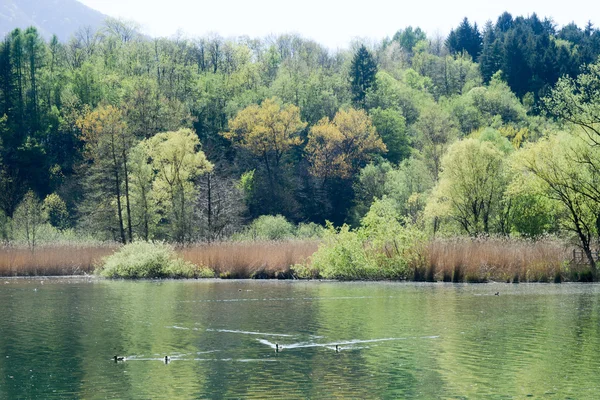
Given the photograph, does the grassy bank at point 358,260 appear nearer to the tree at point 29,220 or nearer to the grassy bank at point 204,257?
the grassy bank at point 204,257

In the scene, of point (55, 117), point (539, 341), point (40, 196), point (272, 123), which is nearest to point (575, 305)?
point (539, 341)

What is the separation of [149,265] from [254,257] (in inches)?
276

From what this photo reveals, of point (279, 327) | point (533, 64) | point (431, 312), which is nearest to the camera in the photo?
point (279, 327)

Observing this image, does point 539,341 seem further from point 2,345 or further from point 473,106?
point 473,106

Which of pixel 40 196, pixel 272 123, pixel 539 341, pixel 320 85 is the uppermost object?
pixel 320 85

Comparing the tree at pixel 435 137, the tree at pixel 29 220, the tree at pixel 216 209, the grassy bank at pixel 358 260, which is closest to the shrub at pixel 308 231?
the tree at pixel 216 209

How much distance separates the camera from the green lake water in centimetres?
1698

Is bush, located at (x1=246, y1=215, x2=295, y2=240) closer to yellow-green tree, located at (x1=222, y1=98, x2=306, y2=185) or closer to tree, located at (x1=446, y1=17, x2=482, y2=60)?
yellow-green tree, located at (x1=222, y1=98, x2=306, y2=185)

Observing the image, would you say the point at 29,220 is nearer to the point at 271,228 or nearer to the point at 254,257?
the point at 271,228

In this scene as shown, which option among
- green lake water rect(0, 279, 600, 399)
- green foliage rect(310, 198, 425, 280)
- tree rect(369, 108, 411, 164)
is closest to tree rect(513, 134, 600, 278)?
green foliage rect(310, 198, 425, 280)

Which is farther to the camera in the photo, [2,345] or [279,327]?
[279,327]

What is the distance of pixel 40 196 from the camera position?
93250 millimetres

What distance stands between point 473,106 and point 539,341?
291 ft

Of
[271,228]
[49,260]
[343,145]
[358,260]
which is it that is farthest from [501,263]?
[343,145]
